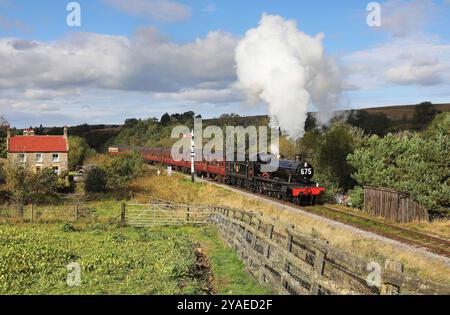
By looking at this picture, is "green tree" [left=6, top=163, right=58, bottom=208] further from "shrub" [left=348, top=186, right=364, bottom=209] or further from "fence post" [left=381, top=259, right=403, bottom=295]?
"fence post" [left=381, top=259, right=403, bottom=295]

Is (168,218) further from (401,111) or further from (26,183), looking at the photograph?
(401,111)

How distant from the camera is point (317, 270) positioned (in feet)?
27.7

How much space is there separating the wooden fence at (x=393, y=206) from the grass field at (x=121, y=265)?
1161 centimetres

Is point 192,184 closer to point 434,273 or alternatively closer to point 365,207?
point 365,207

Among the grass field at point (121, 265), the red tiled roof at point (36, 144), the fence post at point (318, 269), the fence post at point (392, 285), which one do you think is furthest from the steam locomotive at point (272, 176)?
the red tiled roof at point (36, 144)

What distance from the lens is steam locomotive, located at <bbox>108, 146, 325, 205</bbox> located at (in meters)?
28.3

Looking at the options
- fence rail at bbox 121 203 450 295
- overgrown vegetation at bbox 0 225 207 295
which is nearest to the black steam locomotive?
overgrown vegetation at bbox 0 225 207 295

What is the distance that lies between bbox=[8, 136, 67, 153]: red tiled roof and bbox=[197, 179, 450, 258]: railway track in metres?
45.0

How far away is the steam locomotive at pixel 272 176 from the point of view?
2828 centimetres

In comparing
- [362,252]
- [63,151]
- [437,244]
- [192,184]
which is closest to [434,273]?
[362,252]

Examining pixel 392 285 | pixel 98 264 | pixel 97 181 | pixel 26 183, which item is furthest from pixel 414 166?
pixel 97 181

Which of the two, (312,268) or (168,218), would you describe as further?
(168,218)

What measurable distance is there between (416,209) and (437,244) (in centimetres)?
646

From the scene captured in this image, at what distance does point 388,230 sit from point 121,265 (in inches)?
536
